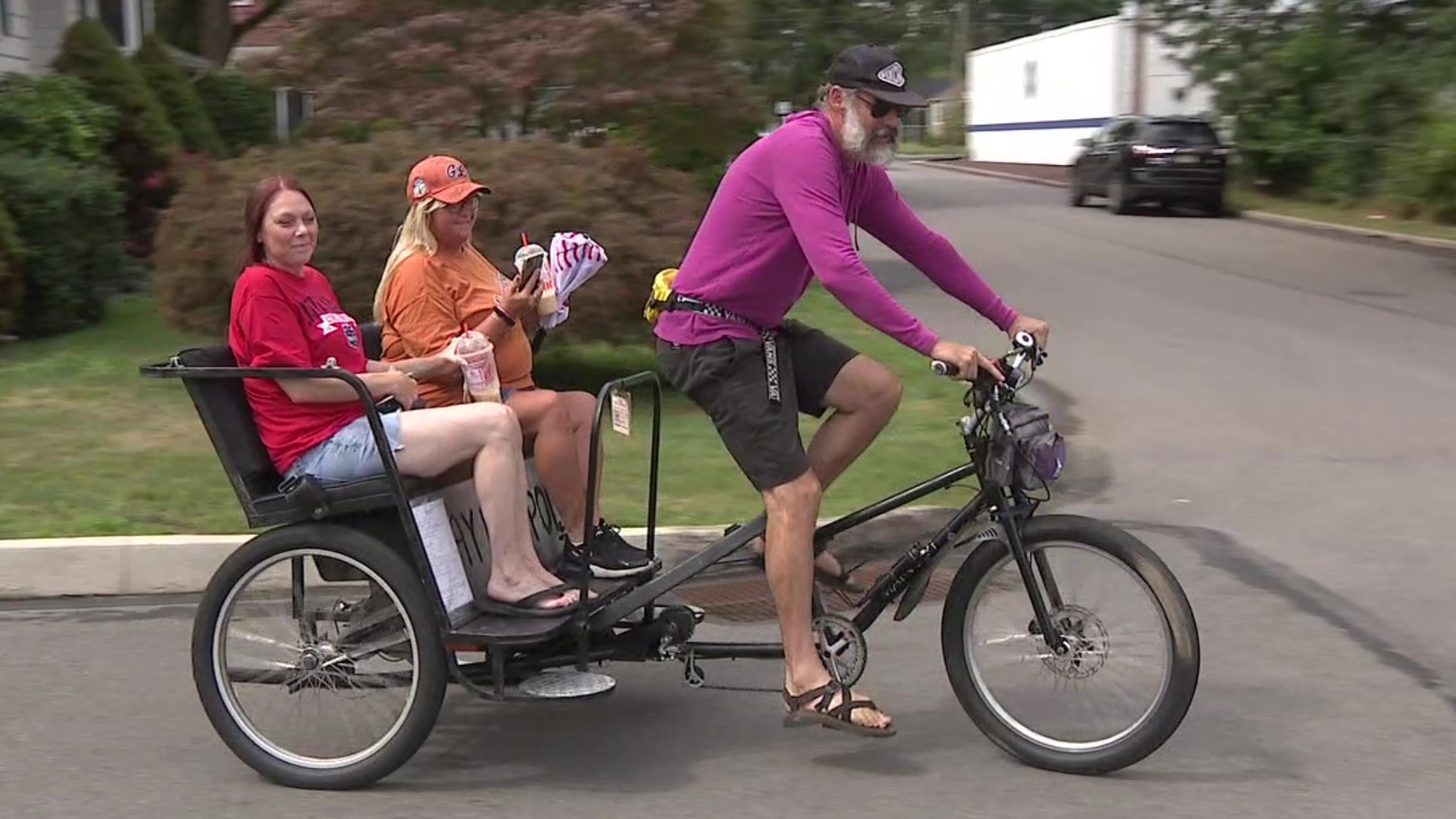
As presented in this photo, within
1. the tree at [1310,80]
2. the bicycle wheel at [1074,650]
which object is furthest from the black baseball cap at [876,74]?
the tree at [1310,80]

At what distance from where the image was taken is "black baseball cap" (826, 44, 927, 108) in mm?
4438

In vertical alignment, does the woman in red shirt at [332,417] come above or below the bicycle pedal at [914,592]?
above

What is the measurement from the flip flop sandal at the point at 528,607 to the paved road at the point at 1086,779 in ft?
1.51

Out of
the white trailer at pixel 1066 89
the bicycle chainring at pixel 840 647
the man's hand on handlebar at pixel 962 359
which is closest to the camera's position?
the man's hand on handlebar at pixel 962 359

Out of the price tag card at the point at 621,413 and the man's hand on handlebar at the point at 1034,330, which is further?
the price tag card at the point at 621,413

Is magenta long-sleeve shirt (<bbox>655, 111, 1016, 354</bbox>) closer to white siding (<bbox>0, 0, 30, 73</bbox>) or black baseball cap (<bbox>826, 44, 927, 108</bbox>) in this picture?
black baseball cap (<bbox>826, 44, 927, 108</bbox>)

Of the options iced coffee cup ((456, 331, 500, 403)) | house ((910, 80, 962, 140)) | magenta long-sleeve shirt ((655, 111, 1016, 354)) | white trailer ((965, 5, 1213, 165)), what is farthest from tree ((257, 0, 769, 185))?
house ((910, 80, 962, 140))

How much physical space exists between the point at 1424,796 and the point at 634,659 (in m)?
2.18

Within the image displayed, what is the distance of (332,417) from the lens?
4.57 meters

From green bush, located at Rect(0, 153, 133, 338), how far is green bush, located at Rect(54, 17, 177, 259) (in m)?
2.94

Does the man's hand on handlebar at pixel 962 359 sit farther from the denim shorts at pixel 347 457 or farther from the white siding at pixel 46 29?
the white siding at pixel 46 29

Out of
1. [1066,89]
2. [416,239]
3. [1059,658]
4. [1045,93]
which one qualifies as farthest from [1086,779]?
[1045,93]

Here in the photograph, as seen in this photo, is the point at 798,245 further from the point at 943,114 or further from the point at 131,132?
the point at 943,114

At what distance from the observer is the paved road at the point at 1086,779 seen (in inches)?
174
